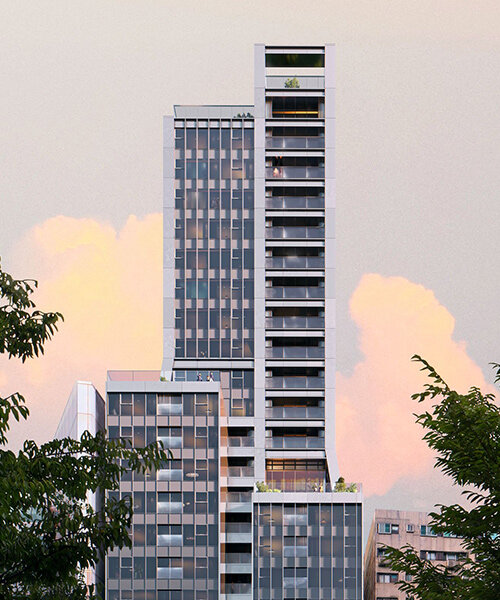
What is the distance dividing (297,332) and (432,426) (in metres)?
109

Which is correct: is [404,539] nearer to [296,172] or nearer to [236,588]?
[236,588]

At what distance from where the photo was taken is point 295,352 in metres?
131

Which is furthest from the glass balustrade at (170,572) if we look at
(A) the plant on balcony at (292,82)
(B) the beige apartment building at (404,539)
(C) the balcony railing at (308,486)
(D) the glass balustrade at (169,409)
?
(A) the plant on balcony at (292,82)

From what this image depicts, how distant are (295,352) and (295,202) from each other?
675 inches

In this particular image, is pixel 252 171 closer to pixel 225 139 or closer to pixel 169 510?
pixel 225 139

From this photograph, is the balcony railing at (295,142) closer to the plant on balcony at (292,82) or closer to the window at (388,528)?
the plant on balcony at (292,82)

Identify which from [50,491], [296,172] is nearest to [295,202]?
[296,172]

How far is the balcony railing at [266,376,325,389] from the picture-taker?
129 meters

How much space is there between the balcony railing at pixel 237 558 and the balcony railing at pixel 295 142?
4648cm

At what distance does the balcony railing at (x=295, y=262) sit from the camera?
132 m

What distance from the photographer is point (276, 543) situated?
113188mm

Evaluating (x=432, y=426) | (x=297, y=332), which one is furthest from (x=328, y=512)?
(x=432, y=426)

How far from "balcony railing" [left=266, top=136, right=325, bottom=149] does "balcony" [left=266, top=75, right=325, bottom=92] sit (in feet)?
18.2

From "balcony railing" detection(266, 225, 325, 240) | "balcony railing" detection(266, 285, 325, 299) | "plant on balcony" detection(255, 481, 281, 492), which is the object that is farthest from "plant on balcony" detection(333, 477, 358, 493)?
A: "balcony railing" detection(266, 225, 325, 240)
